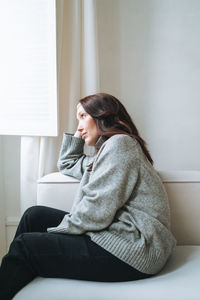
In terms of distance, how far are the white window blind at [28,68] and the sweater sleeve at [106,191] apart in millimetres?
468

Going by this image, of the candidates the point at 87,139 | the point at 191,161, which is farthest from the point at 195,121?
the point at 87,139

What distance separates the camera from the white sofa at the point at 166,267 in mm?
942

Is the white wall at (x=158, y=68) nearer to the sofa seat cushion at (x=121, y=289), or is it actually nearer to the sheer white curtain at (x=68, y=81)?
the sheer white curtain at (x=68, y=81)

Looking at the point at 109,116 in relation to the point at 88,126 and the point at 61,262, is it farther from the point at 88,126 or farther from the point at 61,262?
the point at 61,262

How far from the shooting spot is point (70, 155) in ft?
4.91

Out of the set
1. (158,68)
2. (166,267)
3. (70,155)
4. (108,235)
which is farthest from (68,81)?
(166,267)

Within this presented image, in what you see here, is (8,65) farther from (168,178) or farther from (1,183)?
(168,178)

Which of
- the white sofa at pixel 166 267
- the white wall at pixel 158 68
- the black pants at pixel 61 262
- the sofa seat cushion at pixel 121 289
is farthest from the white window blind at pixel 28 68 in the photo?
the sofa seat cushion at pixel 121 289

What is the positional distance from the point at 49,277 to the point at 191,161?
3.59 feet

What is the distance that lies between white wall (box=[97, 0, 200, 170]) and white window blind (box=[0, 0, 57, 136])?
415 millimetres

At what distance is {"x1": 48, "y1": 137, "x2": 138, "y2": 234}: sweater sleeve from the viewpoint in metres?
1.07

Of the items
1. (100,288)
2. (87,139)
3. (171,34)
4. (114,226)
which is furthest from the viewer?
(171,34)

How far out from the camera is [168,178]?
4.46ft

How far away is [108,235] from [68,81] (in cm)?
83
